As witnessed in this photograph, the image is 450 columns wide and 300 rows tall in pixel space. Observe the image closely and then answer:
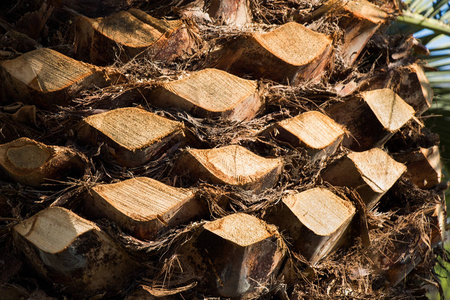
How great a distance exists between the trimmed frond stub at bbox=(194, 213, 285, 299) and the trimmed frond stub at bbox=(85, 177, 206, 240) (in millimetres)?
109

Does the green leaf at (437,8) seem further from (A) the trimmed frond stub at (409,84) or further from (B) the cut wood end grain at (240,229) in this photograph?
(B) the cut wood end grain at (240,229)

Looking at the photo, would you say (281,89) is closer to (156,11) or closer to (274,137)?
(274,137)

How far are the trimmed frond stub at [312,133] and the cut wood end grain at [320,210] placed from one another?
166 mm

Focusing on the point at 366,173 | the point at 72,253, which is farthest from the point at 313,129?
the point at 72,253

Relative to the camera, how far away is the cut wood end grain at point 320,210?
200 centimetres

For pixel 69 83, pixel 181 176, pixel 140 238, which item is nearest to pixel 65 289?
pixel 140 238

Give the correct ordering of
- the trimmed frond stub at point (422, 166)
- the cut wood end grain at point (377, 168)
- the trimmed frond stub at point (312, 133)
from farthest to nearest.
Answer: the trimmed frond stub at point (422, 166) → the cut wood end grain at point (377, 168) → the trimmed frond stub at point (312, 133)

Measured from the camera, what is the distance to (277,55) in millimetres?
2236

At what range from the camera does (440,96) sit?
2.99 m

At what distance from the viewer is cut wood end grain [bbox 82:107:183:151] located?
1941mm

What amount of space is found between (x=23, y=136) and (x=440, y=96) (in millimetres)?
2122

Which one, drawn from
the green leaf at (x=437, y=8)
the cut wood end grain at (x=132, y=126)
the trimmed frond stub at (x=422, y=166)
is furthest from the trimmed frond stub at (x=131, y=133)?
the green leaf at (x=437, y=8)

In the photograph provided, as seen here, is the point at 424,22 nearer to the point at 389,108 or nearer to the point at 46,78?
the point at 389,108

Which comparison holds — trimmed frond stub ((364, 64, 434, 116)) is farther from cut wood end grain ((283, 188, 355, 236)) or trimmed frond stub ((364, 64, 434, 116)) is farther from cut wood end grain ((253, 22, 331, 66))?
cut wood end grain ((283, 188, 355, 236))
